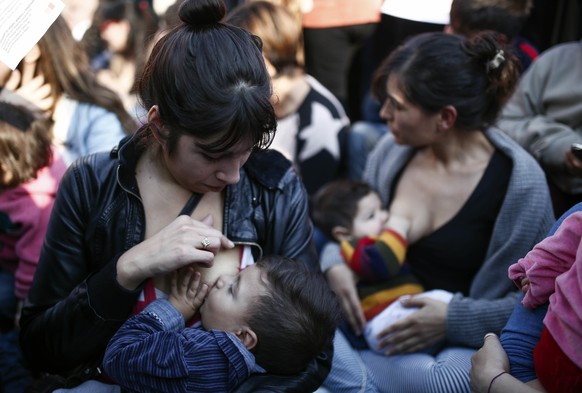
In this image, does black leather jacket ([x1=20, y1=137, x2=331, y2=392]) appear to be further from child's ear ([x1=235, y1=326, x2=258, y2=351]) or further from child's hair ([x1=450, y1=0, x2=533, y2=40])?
child's hair ([x1=450, y1=0, x2=533, y2=40])

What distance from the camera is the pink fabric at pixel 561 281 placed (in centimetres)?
→ 130

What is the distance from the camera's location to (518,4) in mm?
2932

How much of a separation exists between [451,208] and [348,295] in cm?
50

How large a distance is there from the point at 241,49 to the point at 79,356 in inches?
36.6

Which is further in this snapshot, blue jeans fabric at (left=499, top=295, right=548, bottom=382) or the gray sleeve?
the gray sleeve

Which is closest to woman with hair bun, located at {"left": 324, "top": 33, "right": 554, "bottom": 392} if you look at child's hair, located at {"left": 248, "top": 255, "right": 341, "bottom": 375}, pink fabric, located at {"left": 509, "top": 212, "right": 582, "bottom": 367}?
child's hair, located at {"left": 248, "top": 255, "right": 341, "bottom": 375}

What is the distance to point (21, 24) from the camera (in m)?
1.62

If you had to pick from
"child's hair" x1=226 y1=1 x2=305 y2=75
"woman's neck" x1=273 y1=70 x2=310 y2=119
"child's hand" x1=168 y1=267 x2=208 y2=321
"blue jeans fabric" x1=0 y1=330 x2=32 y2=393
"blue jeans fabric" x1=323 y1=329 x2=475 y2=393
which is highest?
"child's hair" x1=226 y1=1 x2=305 y2=75

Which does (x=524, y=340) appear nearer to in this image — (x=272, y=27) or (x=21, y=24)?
(x=21, y=24)

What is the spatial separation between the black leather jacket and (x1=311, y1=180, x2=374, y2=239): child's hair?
759mm

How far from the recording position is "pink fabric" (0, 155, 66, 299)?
2373mm

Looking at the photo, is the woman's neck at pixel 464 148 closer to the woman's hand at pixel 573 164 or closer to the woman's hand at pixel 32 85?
the woman's hand at pixel 573 164

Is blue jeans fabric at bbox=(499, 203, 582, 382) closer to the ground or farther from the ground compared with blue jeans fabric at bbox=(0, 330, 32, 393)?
farther from the ground

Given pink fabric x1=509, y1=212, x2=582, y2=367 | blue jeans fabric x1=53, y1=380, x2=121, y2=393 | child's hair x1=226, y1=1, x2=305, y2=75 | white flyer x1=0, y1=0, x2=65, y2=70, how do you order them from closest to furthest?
pink fabric x1=509, y1=212, x2=582, y2=367
white flyer x1=0, y1=0, x2=65, y2=70
blue jeans fabric x1=53, y1=380, x2=121, y2=393
child's hair x1=226, y1=1, x2=305, y2=75
